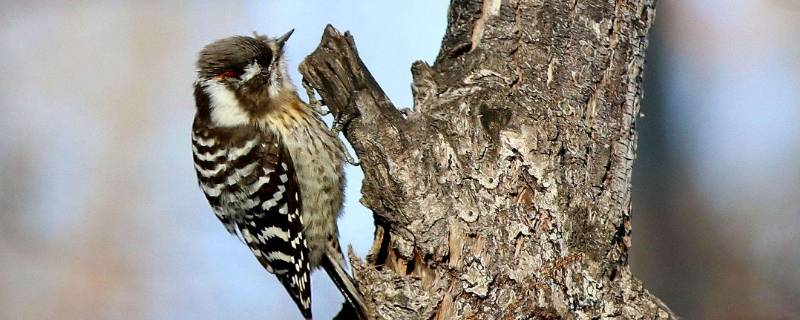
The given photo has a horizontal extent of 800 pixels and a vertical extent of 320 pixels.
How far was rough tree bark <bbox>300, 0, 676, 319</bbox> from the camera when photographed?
3270 millimetres

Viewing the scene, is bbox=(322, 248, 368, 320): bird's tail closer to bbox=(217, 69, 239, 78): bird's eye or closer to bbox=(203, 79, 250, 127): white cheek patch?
bbox=(203, 79, 250, 127): white cheek patch

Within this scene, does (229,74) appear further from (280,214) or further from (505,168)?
(505,168)

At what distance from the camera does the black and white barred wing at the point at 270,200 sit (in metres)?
4.34

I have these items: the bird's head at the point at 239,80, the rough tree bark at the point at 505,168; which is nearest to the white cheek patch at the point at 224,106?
the bird's head at the point at 239,80

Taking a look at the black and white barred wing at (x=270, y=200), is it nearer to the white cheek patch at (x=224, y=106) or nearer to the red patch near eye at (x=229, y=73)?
the white cheek patch at (x=224, y=106)

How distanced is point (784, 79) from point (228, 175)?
17.1 ft

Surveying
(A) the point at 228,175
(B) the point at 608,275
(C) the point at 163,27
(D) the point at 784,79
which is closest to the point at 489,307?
(B) the point at 608,275

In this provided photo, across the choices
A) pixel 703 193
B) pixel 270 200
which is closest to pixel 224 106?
pixel 270 200

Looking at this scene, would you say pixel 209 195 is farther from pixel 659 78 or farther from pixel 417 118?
pixel 659 78

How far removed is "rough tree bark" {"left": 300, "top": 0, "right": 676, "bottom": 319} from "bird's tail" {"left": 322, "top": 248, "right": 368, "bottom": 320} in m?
0.34

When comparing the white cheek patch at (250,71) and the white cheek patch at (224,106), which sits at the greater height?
the white cheek patch at (250,71)

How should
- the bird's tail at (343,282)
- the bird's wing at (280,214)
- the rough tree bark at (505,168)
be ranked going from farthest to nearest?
the bird's wing at (280,214), the bird's tail at (343,282), the rough tree bark at (505,168)

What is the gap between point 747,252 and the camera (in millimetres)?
6207

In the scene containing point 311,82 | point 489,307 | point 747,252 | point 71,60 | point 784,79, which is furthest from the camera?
point 71,60
